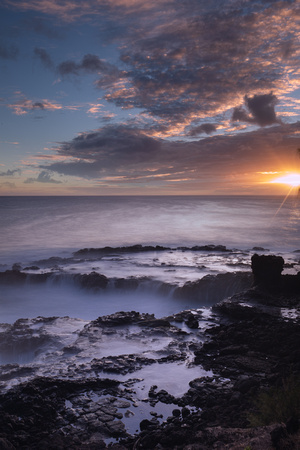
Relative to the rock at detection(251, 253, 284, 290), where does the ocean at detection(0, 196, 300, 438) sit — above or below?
below

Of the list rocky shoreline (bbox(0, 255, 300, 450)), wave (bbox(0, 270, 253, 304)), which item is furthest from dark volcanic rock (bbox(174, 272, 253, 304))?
rocky shoreline (bbox(0, 255, 300, 450))

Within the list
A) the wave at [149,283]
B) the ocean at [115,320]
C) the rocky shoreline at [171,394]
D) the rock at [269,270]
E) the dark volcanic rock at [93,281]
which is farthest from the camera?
the dark volcanic rock at [93,281]

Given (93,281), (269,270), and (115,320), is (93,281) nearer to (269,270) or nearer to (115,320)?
(115,320)

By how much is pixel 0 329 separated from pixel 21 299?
28.6 feet

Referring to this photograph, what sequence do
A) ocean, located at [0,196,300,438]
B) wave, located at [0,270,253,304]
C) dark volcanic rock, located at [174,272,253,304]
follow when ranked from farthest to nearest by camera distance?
1. wave, located at [0,270,253,304]
2. dark volcanic rock, located at [174,272,253,304]
3. ocean, located at [0,196,300,438]

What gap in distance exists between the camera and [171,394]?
454 inches

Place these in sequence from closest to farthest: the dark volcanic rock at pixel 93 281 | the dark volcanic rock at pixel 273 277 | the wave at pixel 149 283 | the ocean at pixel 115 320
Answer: the ocean at pixel 115 320 < the dark volcanic rock at pixel 273 277 < the wave at pixel 149 283 < the dark volcanic rock at pixel 93 281

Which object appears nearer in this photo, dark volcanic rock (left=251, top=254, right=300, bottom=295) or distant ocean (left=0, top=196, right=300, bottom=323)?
dark volcanic rock (left=251, top=254, right=300, bottom=295)

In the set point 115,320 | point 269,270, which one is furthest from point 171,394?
point 269,270

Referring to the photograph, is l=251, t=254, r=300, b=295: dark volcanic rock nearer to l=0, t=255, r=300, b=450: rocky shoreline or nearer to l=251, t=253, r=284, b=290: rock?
l=251, t=253, r=284, b=290: rock

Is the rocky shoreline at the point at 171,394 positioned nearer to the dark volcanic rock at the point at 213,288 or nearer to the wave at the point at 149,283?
the dark volcanic rock at the point at 213,288

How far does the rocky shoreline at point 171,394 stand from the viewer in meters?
8.62

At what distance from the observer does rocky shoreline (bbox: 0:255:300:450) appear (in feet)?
28.3

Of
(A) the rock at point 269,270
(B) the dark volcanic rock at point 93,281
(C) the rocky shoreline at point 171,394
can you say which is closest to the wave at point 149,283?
(B) the dark volcanic rock at point 93,281
